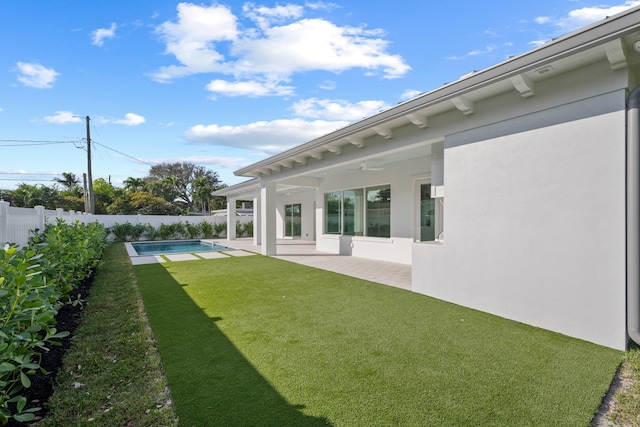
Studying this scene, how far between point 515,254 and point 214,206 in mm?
47133

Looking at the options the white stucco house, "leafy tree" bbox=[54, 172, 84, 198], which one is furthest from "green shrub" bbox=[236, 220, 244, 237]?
"leafy tree" bbox=[54, 172, 84, 198]

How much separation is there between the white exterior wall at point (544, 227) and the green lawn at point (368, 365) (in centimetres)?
37

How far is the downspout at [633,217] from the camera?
3580mm

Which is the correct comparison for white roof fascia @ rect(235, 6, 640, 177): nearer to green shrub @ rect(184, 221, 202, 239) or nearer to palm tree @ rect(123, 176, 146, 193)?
green shrub @ rect(184, 221, 202, 239)

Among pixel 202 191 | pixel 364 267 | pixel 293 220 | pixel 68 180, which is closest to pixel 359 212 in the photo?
pixel 364 267

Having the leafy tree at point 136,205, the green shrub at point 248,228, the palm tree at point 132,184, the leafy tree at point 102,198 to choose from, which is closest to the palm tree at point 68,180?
the leafy tree at point 102,198

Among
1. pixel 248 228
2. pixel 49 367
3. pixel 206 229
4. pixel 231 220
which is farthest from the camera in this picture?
pixel 248 228

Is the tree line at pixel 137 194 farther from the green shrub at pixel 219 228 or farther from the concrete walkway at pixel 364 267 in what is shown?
the concrete walkway at pixel 364 267

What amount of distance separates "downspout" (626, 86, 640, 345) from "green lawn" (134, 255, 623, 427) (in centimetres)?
53

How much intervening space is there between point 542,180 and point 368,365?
3684 millimetres

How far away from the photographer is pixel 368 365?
3.38m

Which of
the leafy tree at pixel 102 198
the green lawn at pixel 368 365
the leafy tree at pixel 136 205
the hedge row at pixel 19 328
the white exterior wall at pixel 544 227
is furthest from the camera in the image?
the leafy tree at pixel 102 198

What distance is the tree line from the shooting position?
3206 cm

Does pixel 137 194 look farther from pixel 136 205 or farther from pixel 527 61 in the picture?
pixel 527 61
